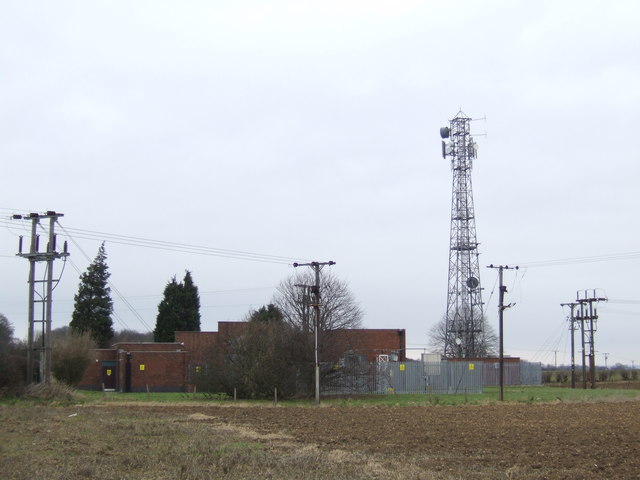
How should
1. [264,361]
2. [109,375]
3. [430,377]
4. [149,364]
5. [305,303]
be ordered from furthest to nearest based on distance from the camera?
[109,375], [149,364], [430,377], [305,303], [264,361]

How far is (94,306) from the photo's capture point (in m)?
71.2

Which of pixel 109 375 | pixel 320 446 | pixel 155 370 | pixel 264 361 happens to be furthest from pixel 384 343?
pixel 320 446

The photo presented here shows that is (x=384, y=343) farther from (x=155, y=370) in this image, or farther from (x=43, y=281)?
(x=43, y=281)

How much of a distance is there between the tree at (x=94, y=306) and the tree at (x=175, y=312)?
16.7 ft

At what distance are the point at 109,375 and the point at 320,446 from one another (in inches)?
1866

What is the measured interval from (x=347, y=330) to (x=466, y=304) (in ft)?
74.8

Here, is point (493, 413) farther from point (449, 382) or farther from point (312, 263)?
point (449, 382)

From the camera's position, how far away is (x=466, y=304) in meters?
68.8

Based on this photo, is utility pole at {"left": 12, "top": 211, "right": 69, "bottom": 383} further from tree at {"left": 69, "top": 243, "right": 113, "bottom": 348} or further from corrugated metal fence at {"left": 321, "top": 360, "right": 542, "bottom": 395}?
tree at {"left": 69, "top": 243, "right": 113, "bottom": 348}

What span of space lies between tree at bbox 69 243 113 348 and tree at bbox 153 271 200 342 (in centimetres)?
508

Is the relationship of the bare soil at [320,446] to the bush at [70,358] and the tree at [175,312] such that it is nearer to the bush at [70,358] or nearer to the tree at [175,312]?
the bush at [70,358]

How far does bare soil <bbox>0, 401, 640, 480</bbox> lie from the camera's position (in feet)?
47.8

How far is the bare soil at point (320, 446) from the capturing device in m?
14.6

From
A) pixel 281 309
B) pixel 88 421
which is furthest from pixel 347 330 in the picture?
pixel 88 421
